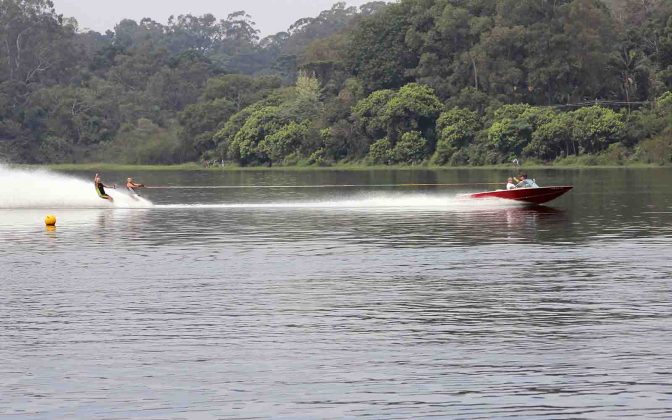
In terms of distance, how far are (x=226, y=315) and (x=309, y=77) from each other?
145m

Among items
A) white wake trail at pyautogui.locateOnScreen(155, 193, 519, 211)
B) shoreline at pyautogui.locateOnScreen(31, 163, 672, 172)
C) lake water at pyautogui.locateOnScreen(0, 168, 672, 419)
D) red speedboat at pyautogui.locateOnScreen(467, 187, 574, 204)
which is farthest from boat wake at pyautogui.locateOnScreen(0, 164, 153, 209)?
shoreline at pyautogui.locateOnScreen(31, 163, 672, 172)

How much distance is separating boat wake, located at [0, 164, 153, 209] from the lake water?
14.8 m

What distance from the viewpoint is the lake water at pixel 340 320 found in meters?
18.5

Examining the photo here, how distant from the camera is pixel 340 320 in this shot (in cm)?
2534

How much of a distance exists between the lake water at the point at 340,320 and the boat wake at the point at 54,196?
14.8 meters

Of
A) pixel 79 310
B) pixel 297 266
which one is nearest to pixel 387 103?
pixel 297 266

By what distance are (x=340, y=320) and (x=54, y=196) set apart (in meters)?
45.3

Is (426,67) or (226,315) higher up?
(426,67)

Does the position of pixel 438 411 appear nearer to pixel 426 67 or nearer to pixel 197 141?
pixel 426 67

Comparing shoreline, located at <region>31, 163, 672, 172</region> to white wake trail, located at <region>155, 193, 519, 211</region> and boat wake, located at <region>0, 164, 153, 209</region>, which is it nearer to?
white wake trail, located at <region>155, 193, 519, 211</region>

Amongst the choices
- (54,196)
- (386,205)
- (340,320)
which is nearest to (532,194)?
(386,205)

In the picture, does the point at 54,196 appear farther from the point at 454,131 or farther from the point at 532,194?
the point at 454,131

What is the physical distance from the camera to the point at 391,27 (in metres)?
145

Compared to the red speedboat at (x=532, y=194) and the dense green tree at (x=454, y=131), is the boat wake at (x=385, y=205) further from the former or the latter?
the dense green tree at (x=454, y=131)
